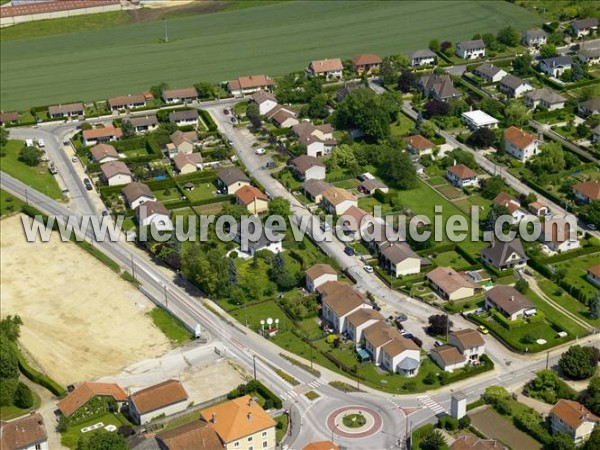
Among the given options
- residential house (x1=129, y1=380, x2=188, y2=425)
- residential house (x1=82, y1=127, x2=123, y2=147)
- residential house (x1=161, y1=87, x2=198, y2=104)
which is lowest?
residential house (x1=129, y1=380, x2=188, y2=425)

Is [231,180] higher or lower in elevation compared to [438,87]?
lower

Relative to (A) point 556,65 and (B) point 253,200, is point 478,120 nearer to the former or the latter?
(A) point 556,65

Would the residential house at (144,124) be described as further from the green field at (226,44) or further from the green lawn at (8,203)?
the green lawn at (8,203)

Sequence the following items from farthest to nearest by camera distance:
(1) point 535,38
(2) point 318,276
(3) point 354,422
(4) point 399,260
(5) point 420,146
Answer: (1) point 535,38 → (5) point 420,146 → (4) point 399,260 → (2) point 318,276 → (3) point 354,422

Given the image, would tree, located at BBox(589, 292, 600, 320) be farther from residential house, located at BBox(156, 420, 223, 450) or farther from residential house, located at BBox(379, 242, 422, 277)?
residential house, located at BBox(156, 420, 223, 450)

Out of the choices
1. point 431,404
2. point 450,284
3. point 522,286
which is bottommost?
point 431,404

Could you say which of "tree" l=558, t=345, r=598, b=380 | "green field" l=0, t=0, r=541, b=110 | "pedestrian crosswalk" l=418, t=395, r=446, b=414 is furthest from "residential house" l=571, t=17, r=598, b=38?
"pedestrian crosswalk" l=418, t=395, r=446, b=414

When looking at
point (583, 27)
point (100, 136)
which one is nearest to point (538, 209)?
point (100, 136)
